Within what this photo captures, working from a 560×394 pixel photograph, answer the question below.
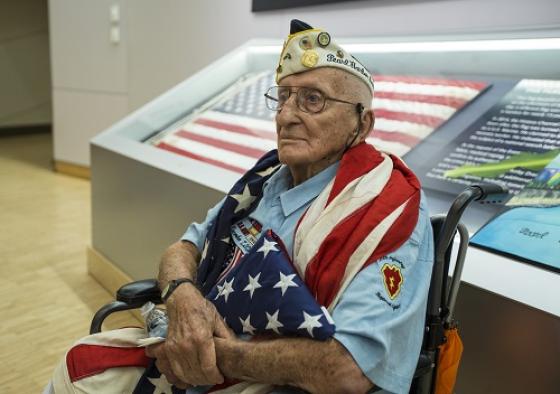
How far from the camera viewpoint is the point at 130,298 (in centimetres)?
140

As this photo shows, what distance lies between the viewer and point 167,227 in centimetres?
257

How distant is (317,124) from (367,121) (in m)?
0.13

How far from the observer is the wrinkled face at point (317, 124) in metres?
1.26

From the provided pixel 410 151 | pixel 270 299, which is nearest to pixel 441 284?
pixel 270 299

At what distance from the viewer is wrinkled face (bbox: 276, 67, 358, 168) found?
49.8 inches

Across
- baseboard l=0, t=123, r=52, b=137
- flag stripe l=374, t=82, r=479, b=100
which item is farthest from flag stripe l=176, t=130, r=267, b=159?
baseboard l=0, t=123, r=52, b=137

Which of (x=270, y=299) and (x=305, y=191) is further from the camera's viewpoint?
(x=305, y=191)

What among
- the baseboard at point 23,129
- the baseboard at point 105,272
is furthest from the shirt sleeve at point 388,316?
the baseboard at point 23,129

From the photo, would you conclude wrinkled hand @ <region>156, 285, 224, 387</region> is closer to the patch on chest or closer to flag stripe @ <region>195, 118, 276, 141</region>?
the patch on chest

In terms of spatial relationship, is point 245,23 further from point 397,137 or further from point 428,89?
point 397,137

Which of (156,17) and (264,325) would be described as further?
(156,17)

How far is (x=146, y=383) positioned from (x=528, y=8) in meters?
2.13

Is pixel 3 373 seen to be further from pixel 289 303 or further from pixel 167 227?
pixel 289 303

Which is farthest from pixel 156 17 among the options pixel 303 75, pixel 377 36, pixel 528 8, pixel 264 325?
pixel 264 325
